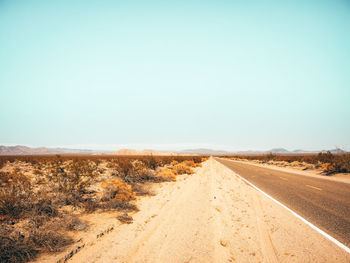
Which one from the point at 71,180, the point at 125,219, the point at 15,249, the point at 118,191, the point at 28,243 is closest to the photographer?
the point at 15,249

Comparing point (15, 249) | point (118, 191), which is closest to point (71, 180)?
point (118, 191)

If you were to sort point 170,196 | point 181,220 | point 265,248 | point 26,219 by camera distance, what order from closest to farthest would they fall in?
point 265,248, point 26,219, point 181,220, point 170,196

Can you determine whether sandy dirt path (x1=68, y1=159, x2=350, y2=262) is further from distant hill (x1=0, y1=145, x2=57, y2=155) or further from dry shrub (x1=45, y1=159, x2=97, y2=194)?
distant hill (x1=0, y1=145, x2=57, y2=155)

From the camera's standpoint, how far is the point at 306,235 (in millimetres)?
4113

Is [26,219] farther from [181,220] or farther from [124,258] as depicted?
[181,220]

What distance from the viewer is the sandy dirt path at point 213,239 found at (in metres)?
3.28

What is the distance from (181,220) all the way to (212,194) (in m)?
3.60

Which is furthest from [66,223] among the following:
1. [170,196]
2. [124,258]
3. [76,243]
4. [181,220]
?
[170,196]

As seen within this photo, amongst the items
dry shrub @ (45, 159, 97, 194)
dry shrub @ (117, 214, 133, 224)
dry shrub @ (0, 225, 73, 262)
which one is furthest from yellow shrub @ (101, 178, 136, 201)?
dry shrub @ (0, 225, 73, 262)

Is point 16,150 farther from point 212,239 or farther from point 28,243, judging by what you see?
point 212,239

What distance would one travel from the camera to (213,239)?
3.92m

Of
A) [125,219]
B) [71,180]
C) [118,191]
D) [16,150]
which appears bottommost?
[16,150]

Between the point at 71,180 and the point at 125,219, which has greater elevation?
the point at 71,180

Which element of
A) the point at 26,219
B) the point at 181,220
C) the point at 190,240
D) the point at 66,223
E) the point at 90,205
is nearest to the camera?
the point at 190,240
